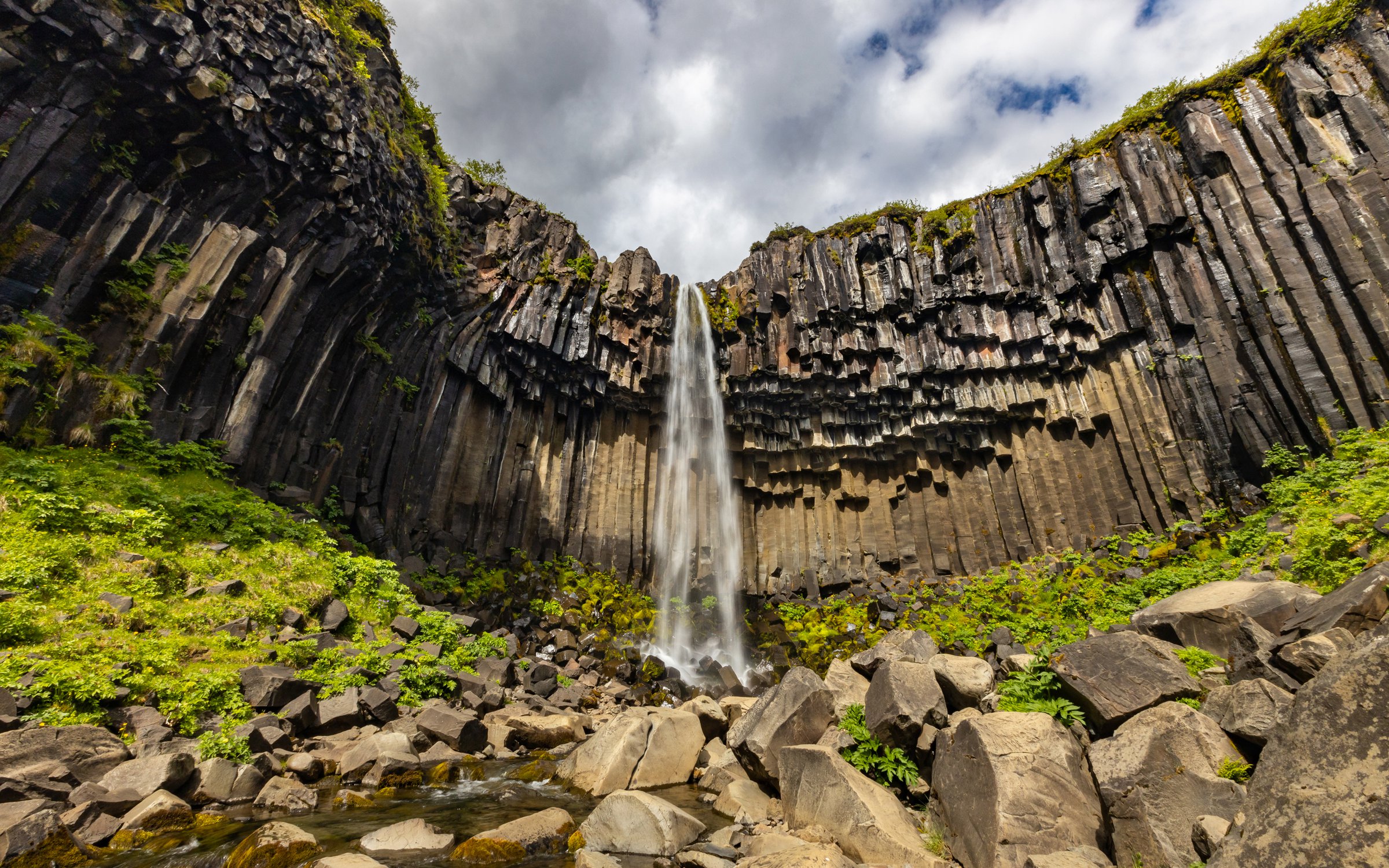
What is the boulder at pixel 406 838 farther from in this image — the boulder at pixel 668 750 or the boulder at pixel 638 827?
the boulder at pixel 668 750

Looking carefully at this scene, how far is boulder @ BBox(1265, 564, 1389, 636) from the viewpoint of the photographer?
16.0 feet

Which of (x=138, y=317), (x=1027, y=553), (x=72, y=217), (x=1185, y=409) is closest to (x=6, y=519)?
(x=138, y=317)

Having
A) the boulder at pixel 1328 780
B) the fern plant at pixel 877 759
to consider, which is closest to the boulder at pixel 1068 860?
the boulder at pixel 1328 780

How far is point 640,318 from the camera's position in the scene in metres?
23.4

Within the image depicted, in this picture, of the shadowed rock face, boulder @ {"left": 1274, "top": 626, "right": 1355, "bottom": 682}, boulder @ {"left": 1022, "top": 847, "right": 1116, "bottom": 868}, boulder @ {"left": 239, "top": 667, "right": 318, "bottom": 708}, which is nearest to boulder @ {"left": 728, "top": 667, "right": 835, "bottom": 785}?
boulder @ {"left": 1022, "top": 847, "right": 1116, "bottom": 868}

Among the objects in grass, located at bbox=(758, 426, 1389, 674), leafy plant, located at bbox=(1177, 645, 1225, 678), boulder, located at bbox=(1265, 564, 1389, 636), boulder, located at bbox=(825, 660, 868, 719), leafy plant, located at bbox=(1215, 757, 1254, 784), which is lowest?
leafy plant, located at bbox=(1215, 757, 1254, 784)

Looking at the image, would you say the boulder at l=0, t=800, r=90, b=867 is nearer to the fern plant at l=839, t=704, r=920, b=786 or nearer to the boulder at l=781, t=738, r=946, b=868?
Answer: the boulder at l=781, t=738, r=946, b=868

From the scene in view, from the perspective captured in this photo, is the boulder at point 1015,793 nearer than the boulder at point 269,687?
Yes

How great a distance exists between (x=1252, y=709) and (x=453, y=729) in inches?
369

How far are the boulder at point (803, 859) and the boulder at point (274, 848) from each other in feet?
12.0

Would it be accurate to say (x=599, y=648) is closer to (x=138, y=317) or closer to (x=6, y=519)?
(x=6, y=519)

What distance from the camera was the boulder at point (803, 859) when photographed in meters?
4.52

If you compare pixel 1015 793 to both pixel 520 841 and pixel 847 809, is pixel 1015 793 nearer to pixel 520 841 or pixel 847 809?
pixel 847 809

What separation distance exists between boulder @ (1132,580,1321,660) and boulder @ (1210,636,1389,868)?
12.0ft
